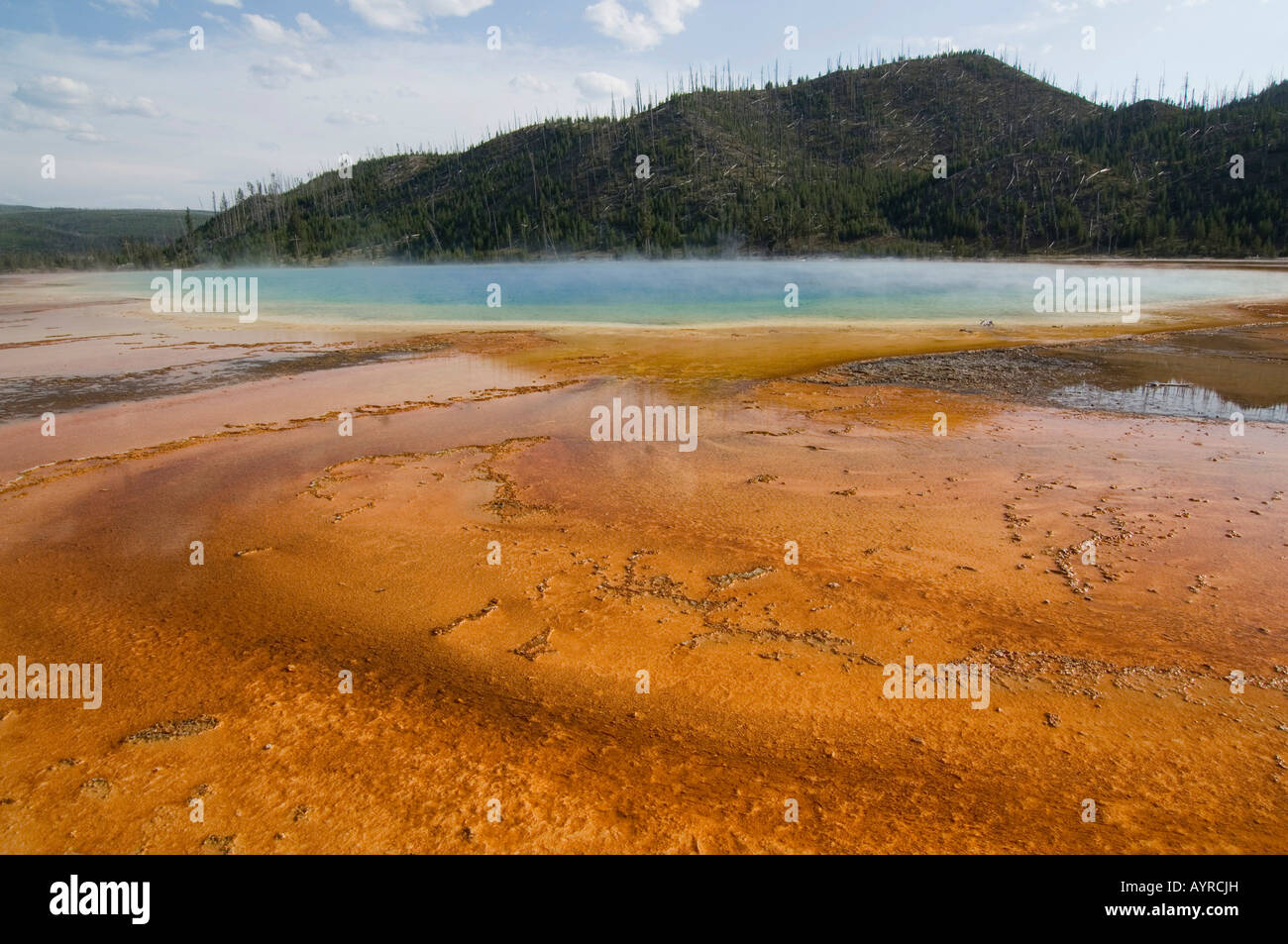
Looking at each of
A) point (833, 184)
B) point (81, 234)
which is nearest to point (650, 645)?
point (833, 184)

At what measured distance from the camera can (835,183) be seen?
262 ft

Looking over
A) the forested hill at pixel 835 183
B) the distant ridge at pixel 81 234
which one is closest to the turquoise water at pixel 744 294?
the forested hill at pixel 835 183

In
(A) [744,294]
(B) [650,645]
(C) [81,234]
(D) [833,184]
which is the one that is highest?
(C) [81,234]

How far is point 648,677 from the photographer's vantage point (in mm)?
4250

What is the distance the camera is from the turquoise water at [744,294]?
81.6 ft

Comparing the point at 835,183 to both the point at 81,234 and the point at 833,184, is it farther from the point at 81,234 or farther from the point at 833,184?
the point at 81,234

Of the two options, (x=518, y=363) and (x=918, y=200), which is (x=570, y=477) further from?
(x=918, y=200)

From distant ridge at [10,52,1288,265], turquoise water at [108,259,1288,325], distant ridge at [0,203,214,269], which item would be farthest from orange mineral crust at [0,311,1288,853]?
distant ridge at [0,203,214,269]

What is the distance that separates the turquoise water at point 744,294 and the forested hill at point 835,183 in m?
15.8

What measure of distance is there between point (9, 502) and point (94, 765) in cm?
537

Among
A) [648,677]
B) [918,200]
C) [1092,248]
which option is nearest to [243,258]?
[918,200]

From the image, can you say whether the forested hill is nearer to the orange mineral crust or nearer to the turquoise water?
the turquoise water

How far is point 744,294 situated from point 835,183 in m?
55.5

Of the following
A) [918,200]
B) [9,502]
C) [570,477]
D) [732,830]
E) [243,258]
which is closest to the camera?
[732,830]
